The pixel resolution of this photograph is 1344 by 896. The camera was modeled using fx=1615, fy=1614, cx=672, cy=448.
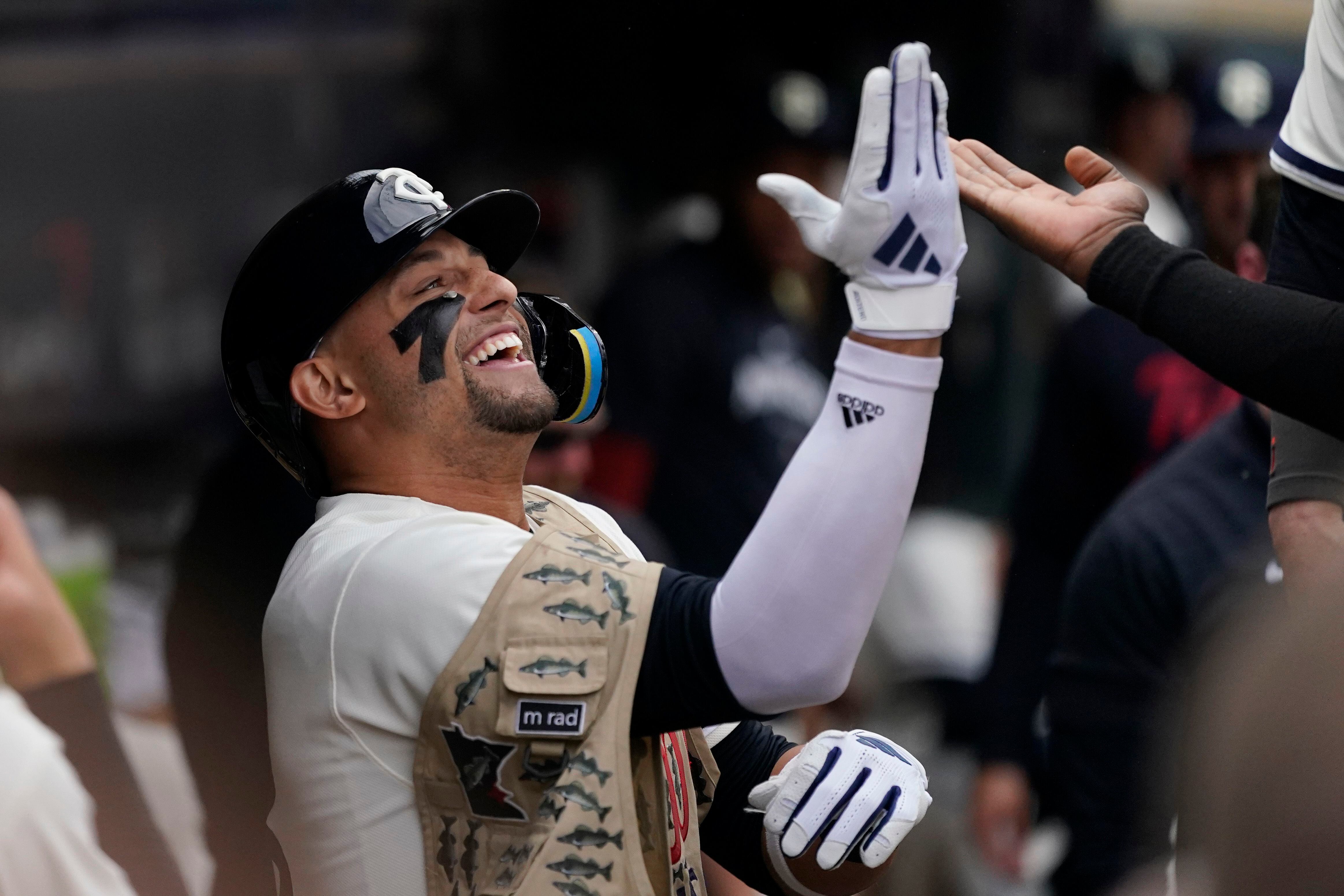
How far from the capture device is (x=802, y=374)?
4477mm

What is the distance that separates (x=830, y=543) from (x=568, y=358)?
0.66 metres

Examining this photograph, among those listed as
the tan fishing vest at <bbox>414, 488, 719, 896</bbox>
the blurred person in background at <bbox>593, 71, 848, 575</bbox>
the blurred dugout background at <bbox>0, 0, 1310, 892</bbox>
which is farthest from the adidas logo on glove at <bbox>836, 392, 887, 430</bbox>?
the blurred person in background at <bbox>593, 71, 848, 575</bbox>

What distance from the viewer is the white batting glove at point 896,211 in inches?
65.5

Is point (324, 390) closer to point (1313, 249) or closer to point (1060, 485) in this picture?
point (1313, 249)

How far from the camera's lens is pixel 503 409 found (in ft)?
6.93

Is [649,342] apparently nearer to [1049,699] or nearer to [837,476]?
[1049,699]

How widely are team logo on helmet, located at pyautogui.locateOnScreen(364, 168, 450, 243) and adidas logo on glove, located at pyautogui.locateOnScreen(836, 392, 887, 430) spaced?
682 millimetres

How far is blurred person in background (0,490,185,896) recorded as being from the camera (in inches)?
71.4

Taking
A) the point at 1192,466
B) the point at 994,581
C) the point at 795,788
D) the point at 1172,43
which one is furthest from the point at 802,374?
the point at 1172,43

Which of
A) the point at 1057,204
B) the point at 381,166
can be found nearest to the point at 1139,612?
the point at 1057,204

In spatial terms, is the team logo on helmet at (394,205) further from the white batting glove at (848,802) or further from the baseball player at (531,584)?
the white batting glove at (848,802)

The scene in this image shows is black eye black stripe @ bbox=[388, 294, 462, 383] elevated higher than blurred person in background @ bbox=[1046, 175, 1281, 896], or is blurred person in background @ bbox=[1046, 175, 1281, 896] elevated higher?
black eye black stripe @ bbox=[388, 294, 462, 383]

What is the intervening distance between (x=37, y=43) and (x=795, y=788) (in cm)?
220

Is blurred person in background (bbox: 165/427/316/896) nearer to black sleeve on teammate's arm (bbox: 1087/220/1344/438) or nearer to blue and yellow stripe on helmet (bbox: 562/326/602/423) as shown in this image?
blue and yellow stripe on helmet (bbox: 562/326/602/423)
